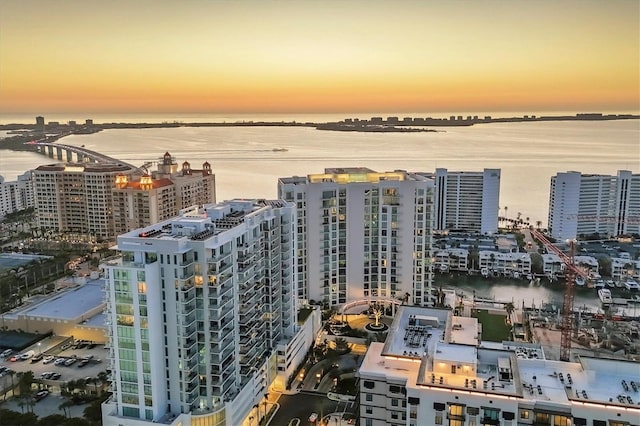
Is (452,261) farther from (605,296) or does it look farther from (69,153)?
(69,153)

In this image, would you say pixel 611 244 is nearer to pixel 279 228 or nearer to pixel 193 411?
pixel 279 228

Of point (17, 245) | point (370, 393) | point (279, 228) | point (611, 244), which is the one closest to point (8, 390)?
point (279, 228)

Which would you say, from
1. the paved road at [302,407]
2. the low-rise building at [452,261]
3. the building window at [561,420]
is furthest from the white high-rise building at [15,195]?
the building window at [561,420]

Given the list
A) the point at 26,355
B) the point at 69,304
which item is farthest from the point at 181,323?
the point at 69,304

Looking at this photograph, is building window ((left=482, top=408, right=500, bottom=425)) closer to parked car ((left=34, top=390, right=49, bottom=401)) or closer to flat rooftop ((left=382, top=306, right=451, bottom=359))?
flat rooftop ((left=382, top=306, right=451, bottom=359))

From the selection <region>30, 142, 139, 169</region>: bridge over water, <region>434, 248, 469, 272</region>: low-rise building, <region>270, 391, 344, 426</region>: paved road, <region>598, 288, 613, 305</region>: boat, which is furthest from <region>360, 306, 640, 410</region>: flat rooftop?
<region>30, 142, 139, 169</region>: bridge over water

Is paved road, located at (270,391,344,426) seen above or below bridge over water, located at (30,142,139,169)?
below
